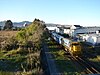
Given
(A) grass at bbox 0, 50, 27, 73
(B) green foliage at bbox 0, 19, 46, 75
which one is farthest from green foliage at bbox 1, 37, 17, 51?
(A) grass at bbox 0, 50, 27, 73

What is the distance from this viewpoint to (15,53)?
1185 inches

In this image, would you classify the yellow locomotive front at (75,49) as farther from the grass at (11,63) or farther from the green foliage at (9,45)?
the green foliage at (9,45)

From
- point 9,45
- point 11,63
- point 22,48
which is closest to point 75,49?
point 22,48

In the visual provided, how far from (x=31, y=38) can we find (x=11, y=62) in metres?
12.4

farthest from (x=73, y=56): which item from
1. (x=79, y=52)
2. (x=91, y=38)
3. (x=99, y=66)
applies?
(x=91, y=38)

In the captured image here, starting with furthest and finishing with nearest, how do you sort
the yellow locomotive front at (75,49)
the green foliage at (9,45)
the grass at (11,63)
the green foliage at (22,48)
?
the green foliage at (9,45), the yellow locomotive front at (75,49), the green foliage at (22,48), the grass at (11,63)

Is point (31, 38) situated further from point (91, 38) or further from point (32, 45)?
point (91, 38)

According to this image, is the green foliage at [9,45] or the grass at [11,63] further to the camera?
the green foliage at [9,45]

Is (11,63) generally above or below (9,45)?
below

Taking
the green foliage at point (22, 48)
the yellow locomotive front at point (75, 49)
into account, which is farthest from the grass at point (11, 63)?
the yellow locomotive front at point (75, 49)

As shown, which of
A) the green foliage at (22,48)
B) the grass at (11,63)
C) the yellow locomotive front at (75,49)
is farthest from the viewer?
the yellow locomotive front at (75,49)

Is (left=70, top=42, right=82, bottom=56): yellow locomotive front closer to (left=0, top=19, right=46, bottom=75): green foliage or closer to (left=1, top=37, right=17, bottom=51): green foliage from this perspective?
(left=0, top=19, right=46, bottom=75): green foliage

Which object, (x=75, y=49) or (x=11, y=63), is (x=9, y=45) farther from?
(x=11, y=63)

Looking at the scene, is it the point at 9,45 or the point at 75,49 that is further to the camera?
the point at 9,45
